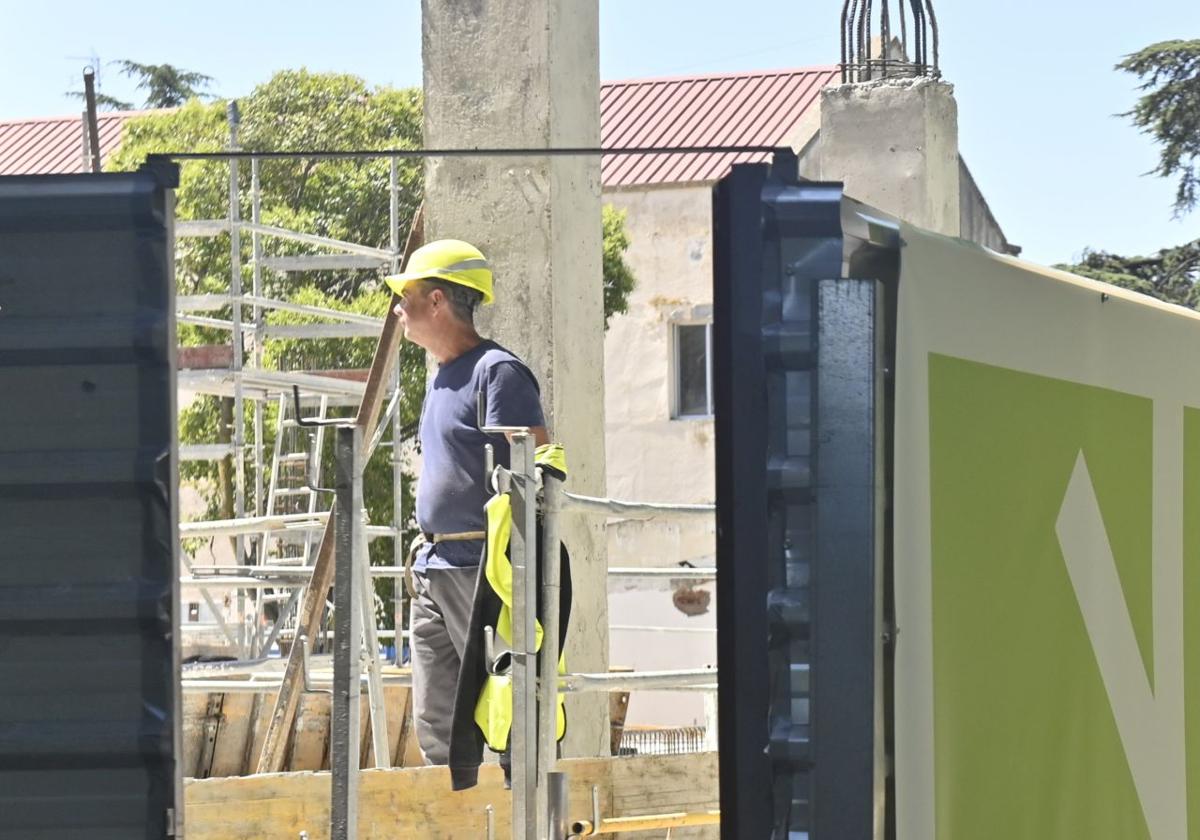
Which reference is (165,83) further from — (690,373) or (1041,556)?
(1041,556)

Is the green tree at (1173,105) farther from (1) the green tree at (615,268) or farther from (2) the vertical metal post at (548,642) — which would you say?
(2) the vertical metal post at (548,642)

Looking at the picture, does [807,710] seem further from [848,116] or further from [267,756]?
[848,116]

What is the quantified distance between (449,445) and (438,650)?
53cm

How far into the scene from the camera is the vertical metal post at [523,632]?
4.24 m

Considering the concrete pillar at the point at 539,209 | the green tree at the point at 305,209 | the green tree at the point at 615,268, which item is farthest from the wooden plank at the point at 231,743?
the green tree at the point at 615,268

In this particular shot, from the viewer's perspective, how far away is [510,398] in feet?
16.2

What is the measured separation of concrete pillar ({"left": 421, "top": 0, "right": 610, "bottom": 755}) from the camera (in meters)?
7.06

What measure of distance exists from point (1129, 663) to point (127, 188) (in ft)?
6.91

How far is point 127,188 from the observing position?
8.86 feet

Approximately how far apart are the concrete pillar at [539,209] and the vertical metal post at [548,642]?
2.45 metres

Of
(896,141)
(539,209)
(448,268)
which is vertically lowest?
(448,268)

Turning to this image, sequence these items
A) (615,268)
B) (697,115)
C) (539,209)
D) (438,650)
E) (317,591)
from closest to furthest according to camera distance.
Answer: (438,650), (317,591), (539,209), (615,268), (697,115)

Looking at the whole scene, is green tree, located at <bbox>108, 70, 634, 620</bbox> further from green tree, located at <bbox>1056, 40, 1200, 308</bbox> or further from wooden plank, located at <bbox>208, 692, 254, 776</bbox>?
wooden plank, located at <bbox>208, 692, 254, 776</bbox>

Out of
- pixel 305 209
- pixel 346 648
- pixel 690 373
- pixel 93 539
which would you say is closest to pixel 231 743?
pixel 346 648
